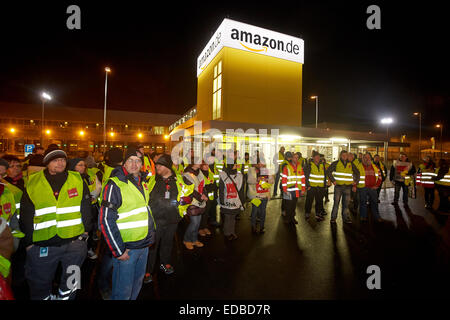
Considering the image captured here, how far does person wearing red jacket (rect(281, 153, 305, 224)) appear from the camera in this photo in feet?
20.8

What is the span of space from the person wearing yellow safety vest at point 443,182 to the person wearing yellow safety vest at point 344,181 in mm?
3543

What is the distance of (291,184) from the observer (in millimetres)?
6324

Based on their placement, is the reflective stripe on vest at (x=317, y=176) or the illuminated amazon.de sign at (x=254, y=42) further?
the illuminated amazon.de sign at (x=254, y=42)

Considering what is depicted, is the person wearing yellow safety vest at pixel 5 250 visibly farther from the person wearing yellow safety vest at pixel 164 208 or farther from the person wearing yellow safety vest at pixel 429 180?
the person wearing yellow safety vest at pixel 429 180

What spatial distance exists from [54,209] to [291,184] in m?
5.54

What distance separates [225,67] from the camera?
51.2 feet

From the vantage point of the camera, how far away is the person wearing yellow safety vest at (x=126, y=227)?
7.39 ft

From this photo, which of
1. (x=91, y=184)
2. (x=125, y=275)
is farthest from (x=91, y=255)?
(x=125, y=275)

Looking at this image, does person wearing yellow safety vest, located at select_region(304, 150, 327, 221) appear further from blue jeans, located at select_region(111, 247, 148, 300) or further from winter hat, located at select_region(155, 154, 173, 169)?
blue jeans, located at select_region(111, 247, 148, 300)

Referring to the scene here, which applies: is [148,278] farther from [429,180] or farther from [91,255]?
[429,180]

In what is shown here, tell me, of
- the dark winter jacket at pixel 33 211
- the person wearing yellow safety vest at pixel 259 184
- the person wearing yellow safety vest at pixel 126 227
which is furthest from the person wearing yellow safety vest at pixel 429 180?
the dark winter jacket at pixel 33 211

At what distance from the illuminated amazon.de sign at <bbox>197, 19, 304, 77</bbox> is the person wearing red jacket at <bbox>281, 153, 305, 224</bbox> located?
40.8 feet
